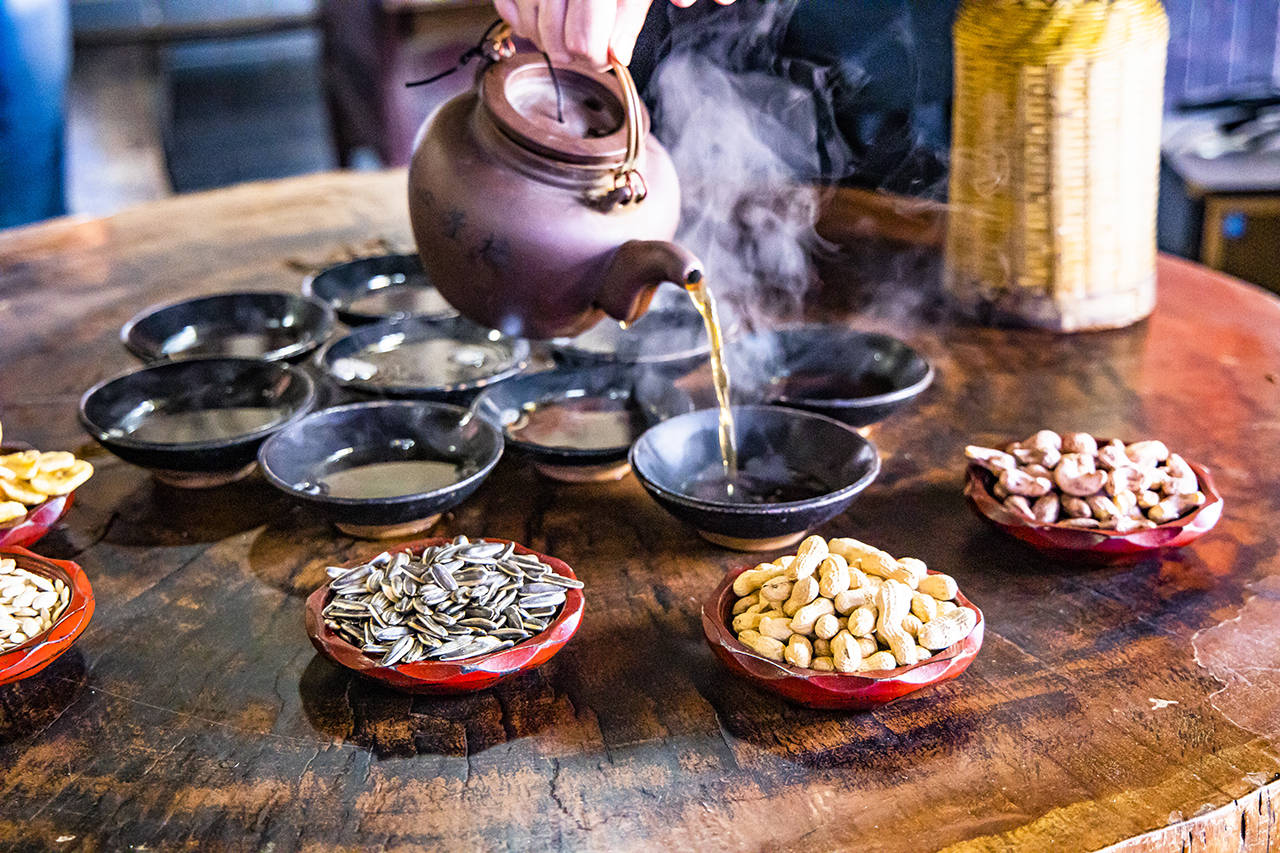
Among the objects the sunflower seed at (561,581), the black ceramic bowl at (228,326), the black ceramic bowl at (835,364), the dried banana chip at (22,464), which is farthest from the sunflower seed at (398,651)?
the black ceramic bowl at (228,326)

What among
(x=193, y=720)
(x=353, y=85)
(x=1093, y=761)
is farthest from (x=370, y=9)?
(x=1093, y=761)

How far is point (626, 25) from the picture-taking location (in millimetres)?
1384

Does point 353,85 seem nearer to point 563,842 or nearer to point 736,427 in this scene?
point 736,427

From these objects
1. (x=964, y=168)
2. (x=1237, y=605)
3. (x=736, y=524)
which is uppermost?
(x=964, y=168)

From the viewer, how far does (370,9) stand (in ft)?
15.8

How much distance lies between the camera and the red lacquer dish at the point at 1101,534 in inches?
49.8

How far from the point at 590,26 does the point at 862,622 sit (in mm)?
777

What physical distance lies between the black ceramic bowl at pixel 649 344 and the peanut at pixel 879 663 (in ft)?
2.61

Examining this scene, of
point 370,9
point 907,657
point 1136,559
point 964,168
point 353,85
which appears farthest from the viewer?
point 353,85

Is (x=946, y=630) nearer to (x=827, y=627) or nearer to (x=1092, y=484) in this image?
(x=827, y=627)

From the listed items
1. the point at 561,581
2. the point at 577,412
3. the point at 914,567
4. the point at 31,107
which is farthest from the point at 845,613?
the point at 31,107

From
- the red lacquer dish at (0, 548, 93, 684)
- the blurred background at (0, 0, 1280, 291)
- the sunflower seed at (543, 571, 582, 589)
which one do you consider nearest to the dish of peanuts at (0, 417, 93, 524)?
the red lacquer dish at (0, 548, 93, 684)

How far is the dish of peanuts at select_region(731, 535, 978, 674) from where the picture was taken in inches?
41.6

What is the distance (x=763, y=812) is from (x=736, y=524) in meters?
0.41
